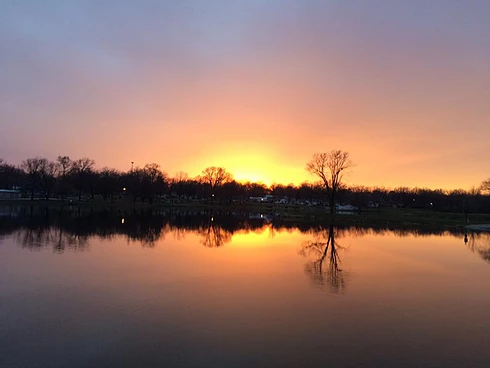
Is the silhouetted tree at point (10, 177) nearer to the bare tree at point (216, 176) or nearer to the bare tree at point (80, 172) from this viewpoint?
the bare tree at point (80, 172)

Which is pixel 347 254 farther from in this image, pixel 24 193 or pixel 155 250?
pixel 24 193

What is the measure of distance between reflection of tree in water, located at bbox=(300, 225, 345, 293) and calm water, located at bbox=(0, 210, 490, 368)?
115mm

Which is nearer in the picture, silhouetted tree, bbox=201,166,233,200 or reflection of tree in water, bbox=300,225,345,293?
reflection of tree in water, bbox=300,225,345,293

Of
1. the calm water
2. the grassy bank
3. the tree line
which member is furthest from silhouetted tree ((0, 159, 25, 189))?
the calm water

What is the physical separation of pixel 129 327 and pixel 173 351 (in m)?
1.67

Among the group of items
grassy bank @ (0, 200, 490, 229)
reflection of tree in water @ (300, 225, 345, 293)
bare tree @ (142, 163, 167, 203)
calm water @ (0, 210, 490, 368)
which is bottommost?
calm water @ (0, 210, 490, 368)

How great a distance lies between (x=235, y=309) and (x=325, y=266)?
7636mm

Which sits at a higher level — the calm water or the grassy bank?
the grassy bank

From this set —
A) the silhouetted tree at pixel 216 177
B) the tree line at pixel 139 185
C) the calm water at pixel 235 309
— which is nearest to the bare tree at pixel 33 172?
the tree line at pixel 139 185

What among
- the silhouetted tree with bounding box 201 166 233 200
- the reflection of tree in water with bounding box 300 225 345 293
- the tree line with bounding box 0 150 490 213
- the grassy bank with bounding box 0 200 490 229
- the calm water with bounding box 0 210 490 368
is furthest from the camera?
the silhouetted tree with bounding box 201 166 233 200

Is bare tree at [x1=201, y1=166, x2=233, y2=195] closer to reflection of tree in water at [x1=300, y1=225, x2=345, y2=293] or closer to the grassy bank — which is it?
the grassy bank

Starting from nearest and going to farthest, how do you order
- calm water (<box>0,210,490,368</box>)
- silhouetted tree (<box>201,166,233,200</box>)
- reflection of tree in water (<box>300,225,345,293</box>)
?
1. calm water (<box>0,210,490,368</box>)
2. reflection of tree in water (<box>300,225,345,293</box>)
3. silhouetted tree (<box>201,166,233,200</box>)

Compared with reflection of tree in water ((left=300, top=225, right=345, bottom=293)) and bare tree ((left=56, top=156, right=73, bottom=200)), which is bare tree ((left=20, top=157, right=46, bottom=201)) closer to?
bare tree ((left=56, top=156, right=73, bottom=200))

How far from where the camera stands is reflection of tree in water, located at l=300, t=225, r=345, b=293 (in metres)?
12.8
